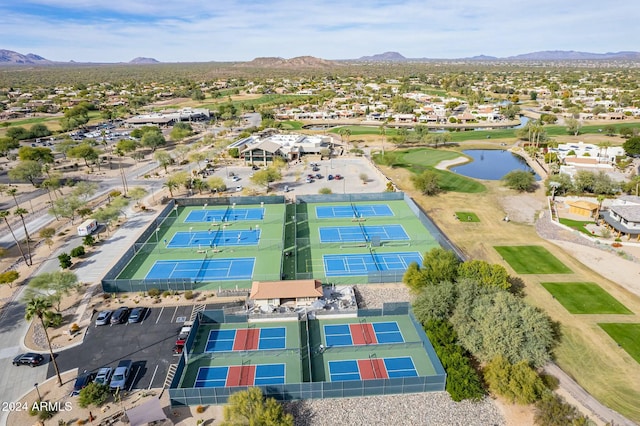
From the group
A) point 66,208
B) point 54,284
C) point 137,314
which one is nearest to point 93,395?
point 137,314

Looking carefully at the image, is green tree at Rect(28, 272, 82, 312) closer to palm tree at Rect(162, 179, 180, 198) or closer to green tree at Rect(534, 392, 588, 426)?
palm tree at Rect(162, 179, 180, 198)

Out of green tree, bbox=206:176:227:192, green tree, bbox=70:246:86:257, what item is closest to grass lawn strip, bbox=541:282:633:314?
green tree, bbox=206:176:227:192

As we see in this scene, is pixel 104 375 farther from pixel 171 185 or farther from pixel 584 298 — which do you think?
pixel 171 185

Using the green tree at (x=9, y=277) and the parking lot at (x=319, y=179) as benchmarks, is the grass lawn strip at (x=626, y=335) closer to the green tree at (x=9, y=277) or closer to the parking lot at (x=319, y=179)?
the parking lot at (x=319, y=179)

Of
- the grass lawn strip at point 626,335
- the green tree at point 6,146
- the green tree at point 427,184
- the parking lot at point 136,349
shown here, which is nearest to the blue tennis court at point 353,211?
the green tree at point 427,184

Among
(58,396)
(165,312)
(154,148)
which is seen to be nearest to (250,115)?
(154,148)

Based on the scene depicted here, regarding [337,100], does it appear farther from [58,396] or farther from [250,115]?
[58,396]
